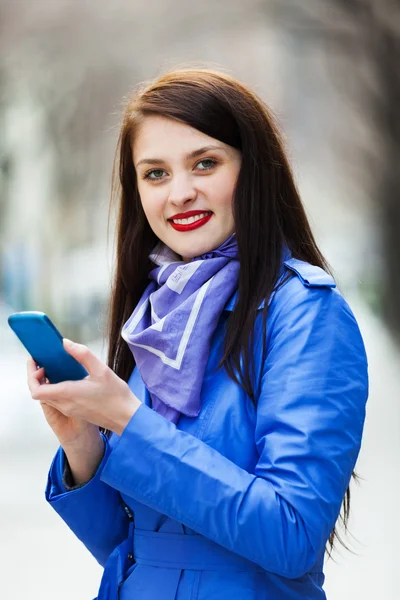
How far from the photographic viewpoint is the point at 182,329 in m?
1.67

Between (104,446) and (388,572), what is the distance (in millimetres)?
2834

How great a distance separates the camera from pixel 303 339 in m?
1.52

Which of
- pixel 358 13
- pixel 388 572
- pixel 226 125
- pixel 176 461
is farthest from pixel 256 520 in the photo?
pixel 358 13

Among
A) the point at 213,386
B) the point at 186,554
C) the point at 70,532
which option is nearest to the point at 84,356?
the point at 213,386

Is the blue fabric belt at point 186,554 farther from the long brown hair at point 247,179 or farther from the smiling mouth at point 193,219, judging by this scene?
the smiling mouth at point 193,219

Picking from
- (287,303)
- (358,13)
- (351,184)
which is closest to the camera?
(287,303)

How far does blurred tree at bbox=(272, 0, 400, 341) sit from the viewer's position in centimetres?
993

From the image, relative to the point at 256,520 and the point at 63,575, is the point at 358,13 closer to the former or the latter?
the point at 63,575

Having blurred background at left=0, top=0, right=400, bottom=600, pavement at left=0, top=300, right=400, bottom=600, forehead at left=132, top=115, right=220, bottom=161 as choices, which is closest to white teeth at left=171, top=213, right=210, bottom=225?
forehead at left=132, top=115, right=220, bottom=161

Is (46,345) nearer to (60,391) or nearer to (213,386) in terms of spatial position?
(60,391)

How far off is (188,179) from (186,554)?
61 centimetres

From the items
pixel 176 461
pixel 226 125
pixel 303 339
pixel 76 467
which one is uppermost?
pixel 226 125

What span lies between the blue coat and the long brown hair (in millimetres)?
33

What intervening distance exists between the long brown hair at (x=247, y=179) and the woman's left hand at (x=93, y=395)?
210mm
